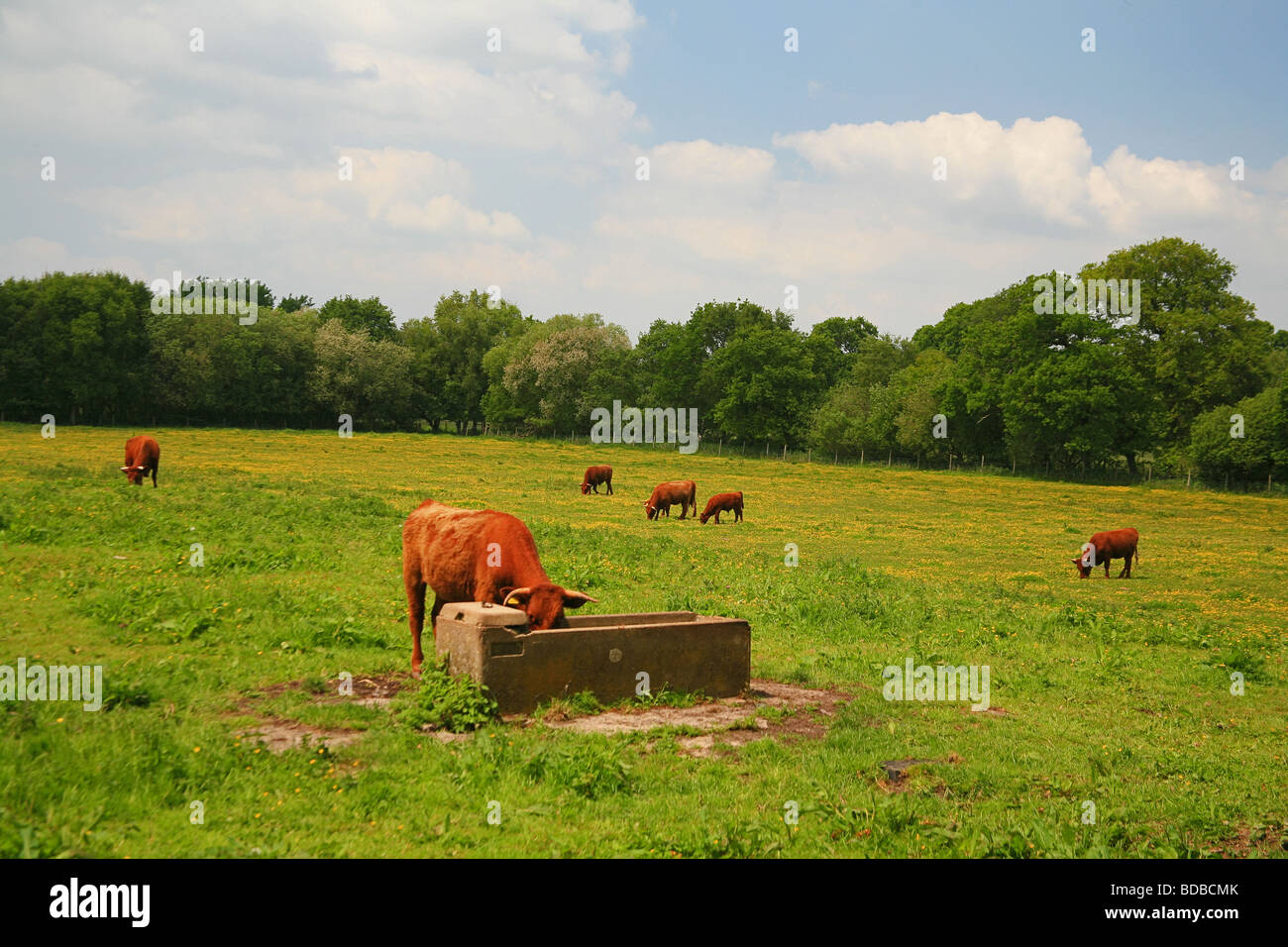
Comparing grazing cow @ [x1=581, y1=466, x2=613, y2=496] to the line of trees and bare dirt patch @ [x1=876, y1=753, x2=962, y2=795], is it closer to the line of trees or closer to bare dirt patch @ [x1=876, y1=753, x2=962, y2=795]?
bare dirt patch @ [x1=876, y1=753, x2=962, y2=795]

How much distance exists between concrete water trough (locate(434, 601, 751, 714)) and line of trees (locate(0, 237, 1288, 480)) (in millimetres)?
60473

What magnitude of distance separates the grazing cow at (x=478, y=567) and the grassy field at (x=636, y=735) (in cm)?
117

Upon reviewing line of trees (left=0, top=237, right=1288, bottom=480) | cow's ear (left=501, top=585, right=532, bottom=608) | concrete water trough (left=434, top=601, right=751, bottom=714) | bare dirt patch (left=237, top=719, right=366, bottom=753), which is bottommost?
bare dirt patch (left=237, top=719, right=366, bottom=753)

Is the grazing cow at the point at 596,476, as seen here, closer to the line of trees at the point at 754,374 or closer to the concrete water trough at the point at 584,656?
the concrete water trough at the point at 584,656

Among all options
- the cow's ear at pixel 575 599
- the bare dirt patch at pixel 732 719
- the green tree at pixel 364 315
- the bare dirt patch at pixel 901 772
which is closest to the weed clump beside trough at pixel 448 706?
the bare dirt patch at pixel 732 719

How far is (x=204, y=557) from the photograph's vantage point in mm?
18250

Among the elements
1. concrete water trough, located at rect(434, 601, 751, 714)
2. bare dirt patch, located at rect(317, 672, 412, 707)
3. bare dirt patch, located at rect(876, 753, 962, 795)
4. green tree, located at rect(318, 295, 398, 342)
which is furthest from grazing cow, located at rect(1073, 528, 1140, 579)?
green tree, located at rect(318, 295, 398, 342)

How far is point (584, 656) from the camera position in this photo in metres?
10.6

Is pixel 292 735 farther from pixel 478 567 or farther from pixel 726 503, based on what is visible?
pixel 726 503

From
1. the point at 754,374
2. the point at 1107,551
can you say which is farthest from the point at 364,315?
the point at 1107,551

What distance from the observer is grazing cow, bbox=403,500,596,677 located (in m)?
11.4

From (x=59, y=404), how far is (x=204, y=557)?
8113cm
